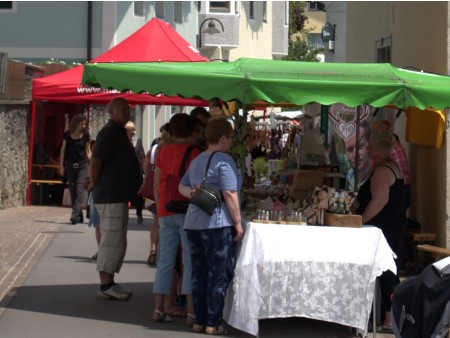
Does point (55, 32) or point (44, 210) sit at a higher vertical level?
point (55, 32)

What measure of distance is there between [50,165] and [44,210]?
1512 mm

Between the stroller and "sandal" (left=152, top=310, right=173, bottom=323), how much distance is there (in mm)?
3486

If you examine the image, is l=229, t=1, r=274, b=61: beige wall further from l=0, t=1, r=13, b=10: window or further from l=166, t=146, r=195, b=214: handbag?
l=166, t=146, r=195, b=214: handbag

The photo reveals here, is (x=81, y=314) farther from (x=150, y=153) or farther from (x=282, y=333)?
(x=150, y=153)

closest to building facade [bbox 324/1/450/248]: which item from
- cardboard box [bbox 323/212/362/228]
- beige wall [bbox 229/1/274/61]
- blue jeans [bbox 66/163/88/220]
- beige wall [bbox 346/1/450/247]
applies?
beige wall [bbox 346/1/450/247]

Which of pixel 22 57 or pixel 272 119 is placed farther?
pixel 22 57

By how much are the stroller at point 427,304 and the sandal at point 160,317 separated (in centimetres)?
349

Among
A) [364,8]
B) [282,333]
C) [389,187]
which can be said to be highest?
[364,8]

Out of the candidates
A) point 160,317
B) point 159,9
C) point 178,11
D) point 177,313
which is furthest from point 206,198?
point 178,11

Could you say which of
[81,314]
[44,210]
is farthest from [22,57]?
[81,314]

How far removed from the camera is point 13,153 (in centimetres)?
Answer: 2195

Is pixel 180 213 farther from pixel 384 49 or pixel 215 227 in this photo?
pixel 384 49

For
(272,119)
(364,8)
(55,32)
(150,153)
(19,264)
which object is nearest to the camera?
(19,264)

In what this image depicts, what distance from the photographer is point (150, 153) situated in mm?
14312
